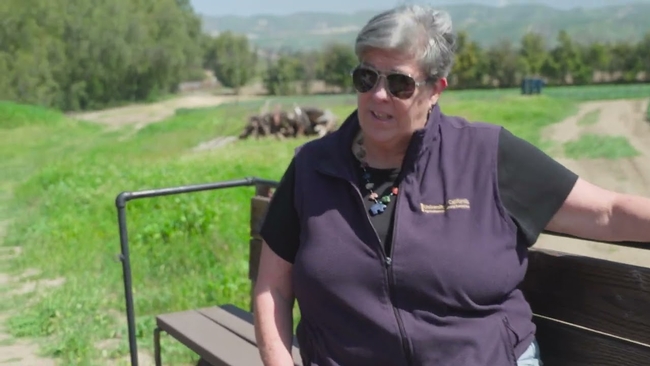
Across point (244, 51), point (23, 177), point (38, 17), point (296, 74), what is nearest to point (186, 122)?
point (23, 177)

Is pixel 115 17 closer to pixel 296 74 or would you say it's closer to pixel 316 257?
pixel 296 74

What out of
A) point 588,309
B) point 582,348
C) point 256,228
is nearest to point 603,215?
point 588,309

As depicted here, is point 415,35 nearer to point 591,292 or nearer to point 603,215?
point 603,215

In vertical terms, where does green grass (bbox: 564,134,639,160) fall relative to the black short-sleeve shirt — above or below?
below

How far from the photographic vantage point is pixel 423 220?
2.20m

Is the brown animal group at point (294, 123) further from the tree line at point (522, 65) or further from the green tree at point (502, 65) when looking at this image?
the green tree at point (502, 65)

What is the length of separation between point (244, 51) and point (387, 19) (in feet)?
317

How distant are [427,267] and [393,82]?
483 mm

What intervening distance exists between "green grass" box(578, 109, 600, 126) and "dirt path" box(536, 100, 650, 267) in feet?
0.22

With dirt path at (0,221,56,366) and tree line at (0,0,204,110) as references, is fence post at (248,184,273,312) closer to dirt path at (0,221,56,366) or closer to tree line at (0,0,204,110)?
dirt path at (0,221,56,366)

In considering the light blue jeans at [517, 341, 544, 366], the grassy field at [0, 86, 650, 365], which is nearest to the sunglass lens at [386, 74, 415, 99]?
the light blue jeans at [517, 341, 544, 366]

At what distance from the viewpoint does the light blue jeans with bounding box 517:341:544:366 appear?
2234 millimetres

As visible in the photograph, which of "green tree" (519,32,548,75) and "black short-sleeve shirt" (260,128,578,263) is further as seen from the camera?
"green tree" (519,32,548,75)

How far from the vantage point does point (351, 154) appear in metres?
2.40
